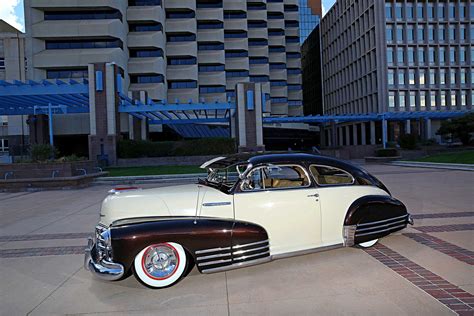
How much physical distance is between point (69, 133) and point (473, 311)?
41.0 m

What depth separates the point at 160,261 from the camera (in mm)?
4305

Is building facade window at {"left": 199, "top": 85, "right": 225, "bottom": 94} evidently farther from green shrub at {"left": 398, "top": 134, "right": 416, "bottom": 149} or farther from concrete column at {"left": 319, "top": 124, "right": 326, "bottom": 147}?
green shrub at {"left": 398, "top": 134, "right": 416, "bottom": 149}

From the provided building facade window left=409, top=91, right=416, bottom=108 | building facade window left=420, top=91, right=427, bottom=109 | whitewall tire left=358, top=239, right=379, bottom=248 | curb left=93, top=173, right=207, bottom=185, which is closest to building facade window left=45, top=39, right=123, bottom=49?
curb left=93, top=173, right=207, bottom=185

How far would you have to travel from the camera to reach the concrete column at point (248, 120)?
2984 centimetres

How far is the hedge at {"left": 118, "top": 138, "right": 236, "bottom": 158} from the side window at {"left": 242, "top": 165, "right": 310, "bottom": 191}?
77.0 feet

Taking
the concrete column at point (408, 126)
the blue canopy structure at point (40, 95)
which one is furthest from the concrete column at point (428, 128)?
the blue canopy structure at point (40, 95)

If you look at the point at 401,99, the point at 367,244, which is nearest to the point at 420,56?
the point at 401,99

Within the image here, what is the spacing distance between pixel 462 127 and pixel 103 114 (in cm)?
3229

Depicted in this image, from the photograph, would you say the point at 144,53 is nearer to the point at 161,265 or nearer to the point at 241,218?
the point at 241,218

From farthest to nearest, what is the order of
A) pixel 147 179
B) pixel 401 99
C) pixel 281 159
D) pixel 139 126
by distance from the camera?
1. pixel 401 99
2. pixel 139 126
3. pixel 147 179
4. pixel 281 159

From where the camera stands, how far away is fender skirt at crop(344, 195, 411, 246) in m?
5.04

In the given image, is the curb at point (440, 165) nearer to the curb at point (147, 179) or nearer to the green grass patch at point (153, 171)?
the curb at point (147, 179)

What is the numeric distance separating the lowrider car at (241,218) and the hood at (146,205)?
1 cm

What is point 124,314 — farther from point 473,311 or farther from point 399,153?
point 399,153
